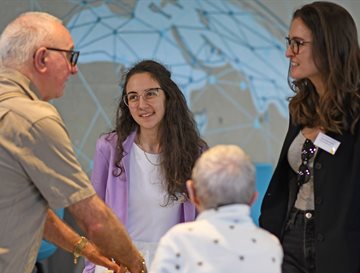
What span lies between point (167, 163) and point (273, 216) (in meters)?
0.58

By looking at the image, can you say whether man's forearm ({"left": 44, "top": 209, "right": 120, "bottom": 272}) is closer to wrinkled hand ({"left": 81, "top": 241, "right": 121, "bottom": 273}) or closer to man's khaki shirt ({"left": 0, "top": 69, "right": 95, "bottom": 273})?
wrinkled hand ({"left": 81, "top": 241, "right": 121, "bottom": 273})

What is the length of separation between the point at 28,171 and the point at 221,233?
0.73 m

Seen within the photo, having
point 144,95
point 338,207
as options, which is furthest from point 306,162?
point 144,95

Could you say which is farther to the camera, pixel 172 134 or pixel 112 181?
pixel 172 134

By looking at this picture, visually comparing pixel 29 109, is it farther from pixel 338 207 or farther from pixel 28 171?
pixel 338 207

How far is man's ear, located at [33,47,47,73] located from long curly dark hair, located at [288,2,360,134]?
44.6 inches

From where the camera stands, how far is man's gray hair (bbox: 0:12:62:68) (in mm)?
2516

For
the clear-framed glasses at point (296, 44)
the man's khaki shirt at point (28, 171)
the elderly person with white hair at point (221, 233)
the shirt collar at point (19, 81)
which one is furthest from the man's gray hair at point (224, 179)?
the clear-framed glasses at point (296, 44)

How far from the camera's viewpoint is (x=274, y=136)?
211 inches

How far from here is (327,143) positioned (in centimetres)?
298

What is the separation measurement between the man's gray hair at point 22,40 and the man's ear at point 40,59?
0.02 m

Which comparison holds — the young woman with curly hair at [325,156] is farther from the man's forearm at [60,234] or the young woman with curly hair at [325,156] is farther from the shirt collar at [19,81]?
the shirt collar at [19,81]

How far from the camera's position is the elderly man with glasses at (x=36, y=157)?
2357 mm

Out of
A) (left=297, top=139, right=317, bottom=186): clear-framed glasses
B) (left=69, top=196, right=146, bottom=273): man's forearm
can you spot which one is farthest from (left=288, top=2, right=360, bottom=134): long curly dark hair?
(left=69, top=196, right=146, bottom=273): man's forearm
